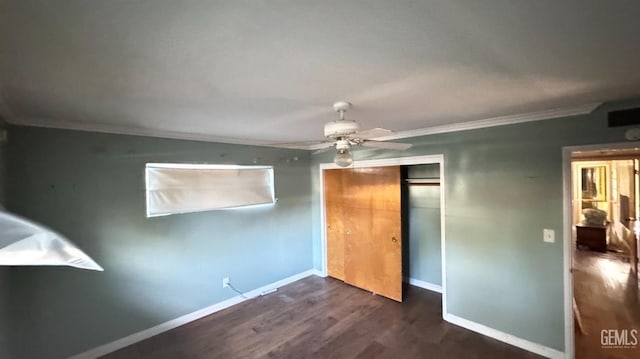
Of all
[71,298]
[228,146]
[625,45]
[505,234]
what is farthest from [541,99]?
[71,298]

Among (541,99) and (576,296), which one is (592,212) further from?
(541,99)

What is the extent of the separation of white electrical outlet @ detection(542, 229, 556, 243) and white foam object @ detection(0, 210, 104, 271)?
3.38 m

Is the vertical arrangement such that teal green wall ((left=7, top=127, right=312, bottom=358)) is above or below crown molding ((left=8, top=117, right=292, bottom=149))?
below

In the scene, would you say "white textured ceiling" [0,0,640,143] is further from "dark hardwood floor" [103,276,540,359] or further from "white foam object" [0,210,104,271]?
"dark hardwood floor" [103,276,540,359]

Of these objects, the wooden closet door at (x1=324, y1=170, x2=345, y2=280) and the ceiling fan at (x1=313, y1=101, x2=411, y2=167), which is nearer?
the ceiling fan at (x1=313, y1=101, x2=411, y2=167)

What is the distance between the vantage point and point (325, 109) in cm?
223

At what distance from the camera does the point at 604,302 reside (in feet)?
11.9

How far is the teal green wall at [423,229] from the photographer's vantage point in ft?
13.5

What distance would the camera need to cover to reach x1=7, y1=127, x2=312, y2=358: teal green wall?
241 cm

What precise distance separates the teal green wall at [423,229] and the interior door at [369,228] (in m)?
0.65

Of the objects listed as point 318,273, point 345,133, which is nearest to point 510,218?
point 345,133

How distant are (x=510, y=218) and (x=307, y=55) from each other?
2.75 meters

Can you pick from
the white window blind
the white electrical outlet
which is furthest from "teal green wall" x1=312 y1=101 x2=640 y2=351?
→ the white window blind

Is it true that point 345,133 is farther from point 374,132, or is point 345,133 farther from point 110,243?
point 110,243
